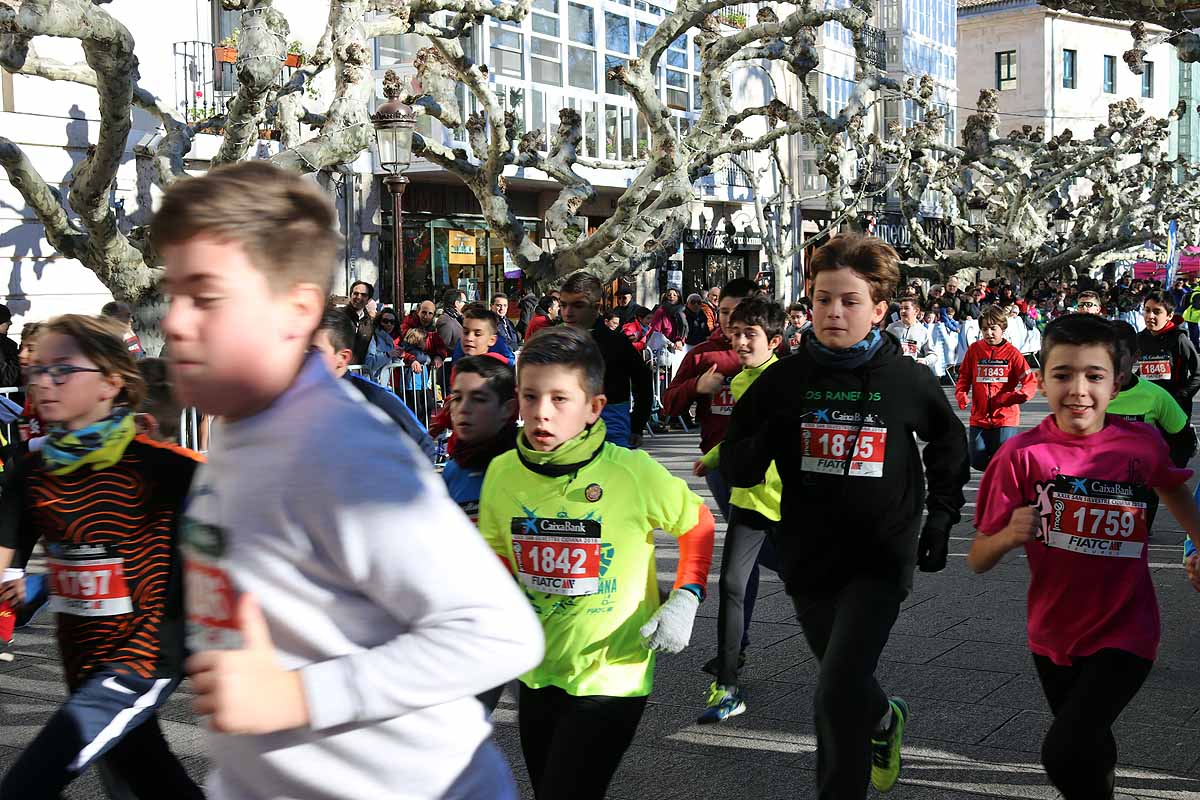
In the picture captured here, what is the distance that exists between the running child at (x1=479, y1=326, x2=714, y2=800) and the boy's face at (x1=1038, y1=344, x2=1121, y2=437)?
3.68 feet

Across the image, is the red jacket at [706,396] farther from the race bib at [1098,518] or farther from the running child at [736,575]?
the race bib at [1098,518]

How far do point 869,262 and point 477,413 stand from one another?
1.30 m

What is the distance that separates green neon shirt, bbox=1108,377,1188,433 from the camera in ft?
21.8

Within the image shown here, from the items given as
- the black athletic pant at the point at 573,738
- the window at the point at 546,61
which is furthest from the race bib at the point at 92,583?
the window at the point at 546,61

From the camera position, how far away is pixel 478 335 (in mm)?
7723

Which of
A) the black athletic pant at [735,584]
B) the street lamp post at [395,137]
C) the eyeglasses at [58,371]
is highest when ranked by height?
the street lamp post at [395,137]

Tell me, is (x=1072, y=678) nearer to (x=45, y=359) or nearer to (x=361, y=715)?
(x=361, y=715)

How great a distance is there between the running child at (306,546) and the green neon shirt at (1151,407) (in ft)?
17.8

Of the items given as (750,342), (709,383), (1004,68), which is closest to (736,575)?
(709,383)

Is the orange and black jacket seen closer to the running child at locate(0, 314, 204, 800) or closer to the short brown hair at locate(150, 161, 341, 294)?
the running child at locate(0, 314, 204, 800)

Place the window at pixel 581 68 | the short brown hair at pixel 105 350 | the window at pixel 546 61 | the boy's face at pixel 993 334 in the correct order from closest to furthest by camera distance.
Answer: the short brown hair at pixel 105 350, the boy's face at pixel 993 334, the window at pixel 546 61, the window at pixel 581 68

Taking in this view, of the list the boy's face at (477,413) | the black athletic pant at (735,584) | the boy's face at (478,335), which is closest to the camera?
the boy's face at (477,413)

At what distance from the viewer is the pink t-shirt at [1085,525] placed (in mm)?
3748

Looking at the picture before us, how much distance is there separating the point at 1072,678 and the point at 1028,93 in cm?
6839
